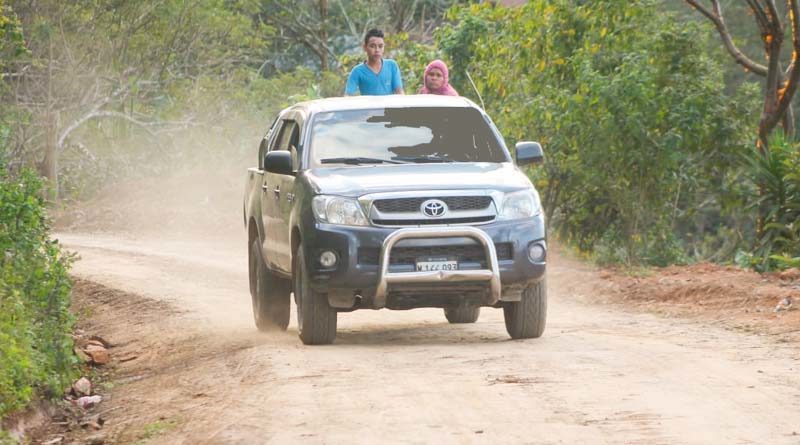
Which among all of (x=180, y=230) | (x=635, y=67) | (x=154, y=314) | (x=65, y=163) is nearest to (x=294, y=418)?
(x=154, y=314)

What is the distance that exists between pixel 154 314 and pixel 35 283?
3.68 metres

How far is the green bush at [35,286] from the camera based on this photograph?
1040 cm

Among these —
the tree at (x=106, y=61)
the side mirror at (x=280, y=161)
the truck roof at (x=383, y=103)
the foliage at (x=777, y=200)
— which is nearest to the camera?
the side mirror at (x=280, y=161)

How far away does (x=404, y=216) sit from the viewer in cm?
1019

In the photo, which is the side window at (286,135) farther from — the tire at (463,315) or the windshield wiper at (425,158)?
the tire at (463,315)

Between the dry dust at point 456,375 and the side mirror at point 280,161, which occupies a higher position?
the side mirror at point 280,161

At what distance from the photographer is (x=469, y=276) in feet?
33.2

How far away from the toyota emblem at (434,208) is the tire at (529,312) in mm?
963

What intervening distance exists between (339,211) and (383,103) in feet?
5.26

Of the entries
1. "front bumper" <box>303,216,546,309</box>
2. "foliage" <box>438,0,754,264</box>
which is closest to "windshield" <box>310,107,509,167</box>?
"front bumper" <box>303,216,546,309</box>

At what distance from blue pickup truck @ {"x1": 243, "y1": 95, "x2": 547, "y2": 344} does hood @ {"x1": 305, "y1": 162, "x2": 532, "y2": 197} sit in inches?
0.4

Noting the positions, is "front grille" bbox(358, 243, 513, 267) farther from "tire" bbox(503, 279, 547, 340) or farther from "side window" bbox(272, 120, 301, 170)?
"side window" bbox(272, 120, 301, 170)

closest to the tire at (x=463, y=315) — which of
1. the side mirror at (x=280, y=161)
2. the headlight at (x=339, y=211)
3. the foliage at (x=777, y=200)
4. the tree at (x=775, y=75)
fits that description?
the side mirror at (x=280, y=161)

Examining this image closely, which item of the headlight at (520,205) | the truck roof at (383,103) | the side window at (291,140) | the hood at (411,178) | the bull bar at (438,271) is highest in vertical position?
the truck roof at (383,103)
